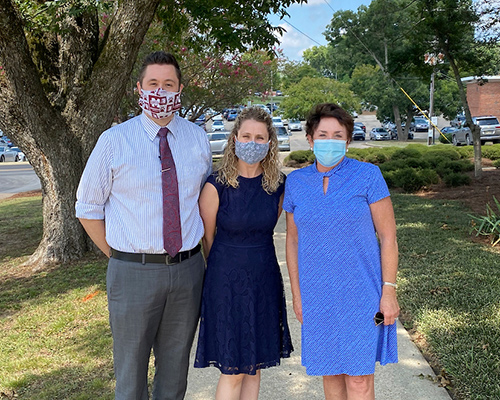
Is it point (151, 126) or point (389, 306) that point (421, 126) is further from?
point (151, 126)

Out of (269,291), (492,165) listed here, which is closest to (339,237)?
(269,291)

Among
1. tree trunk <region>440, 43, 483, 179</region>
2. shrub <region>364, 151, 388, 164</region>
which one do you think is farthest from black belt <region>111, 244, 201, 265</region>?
shrub <region>364, 151, 388, 164</region>

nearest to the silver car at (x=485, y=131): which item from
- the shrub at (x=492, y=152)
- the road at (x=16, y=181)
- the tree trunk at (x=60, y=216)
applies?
the shrub at (x=492, y=152)

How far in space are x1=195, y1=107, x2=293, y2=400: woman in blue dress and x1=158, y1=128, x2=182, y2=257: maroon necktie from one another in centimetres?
26

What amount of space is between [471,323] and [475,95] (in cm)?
3994

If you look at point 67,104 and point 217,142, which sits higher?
point 67,104

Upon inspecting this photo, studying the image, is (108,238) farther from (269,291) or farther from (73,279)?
(73,279)

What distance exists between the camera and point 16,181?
76.0 feet

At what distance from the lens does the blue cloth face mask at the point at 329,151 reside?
109 inches

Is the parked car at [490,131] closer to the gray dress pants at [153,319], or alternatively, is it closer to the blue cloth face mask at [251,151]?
the blue cloth face mask at [251,151]

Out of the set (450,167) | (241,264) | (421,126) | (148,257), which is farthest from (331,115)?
(421,126)

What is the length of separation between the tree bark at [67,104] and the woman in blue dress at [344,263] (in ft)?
15.1

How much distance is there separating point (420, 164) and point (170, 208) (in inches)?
519

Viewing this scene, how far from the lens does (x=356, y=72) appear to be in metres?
47.1
